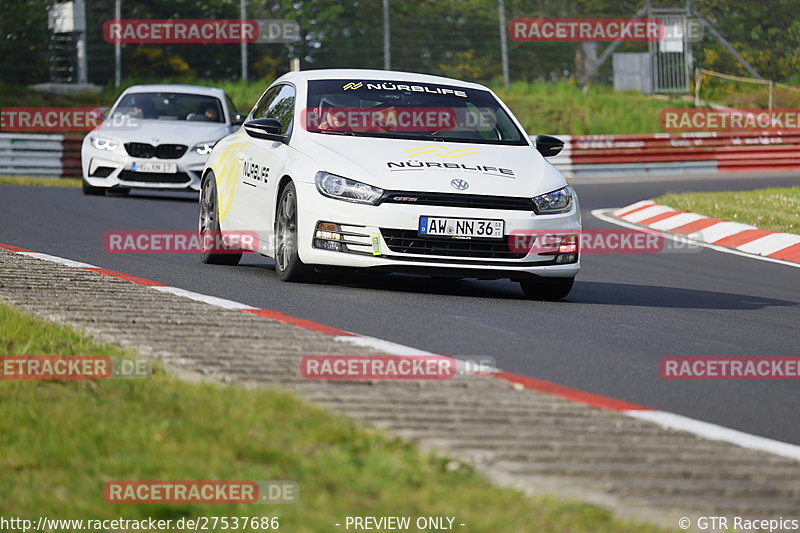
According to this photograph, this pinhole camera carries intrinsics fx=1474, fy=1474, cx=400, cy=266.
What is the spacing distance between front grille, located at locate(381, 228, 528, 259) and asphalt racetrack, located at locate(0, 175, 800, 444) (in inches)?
12.8

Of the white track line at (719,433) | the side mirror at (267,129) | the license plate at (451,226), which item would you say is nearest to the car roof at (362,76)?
the side mirror at (267,129)

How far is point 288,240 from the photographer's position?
1020 centimetres

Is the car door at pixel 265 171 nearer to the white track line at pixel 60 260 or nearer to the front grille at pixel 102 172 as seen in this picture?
the white track line at pixel 60 260

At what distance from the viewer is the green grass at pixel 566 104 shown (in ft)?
109

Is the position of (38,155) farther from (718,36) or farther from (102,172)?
(718,36)

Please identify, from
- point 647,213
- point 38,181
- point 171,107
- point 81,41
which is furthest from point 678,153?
point 38,181

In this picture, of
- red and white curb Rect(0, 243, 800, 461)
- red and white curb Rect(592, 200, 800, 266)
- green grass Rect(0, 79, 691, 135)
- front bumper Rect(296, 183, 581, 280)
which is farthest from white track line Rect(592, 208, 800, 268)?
green grass Rect(0, 79, 691, 135)

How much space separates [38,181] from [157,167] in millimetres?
5425

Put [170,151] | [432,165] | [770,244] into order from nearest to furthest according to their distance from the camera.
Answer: [432,165]
[770,244]
[170,151]

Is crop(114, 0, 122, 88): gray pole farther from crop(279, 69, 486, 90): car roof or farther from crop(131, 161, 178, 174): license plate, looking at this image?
crop(279, 69, 486, 90): car roof

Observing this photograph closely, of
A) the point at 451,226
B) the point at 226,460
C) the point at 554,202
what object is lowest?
the point at 226,460

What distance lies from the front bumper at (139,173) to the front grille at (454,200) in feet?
36.4

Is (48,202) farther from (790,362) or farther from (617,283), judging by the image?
(790,362)

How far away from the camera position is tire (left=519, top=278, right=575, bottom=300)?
33.8 feet
